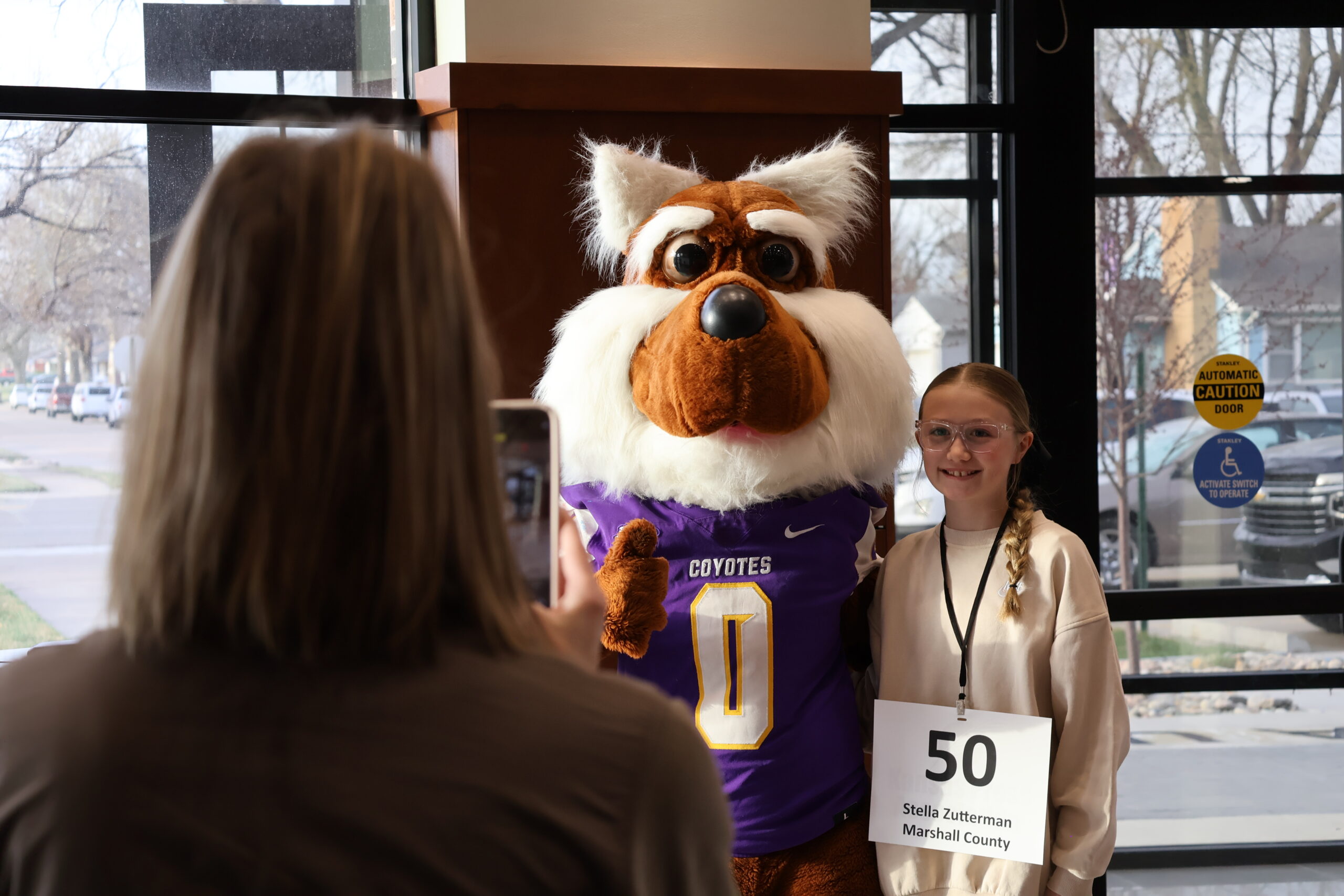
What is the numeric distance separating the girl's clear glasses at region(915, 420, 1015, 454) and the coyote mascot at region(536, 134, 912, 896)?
0.12 m

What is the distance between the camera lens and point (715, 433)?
81.5 inches

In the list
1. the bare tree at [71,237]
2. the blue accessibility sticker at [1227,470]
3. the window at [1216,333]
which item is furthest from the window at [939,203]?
the bare tree at [71,237]

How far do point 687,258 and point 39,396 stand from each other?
1533mm

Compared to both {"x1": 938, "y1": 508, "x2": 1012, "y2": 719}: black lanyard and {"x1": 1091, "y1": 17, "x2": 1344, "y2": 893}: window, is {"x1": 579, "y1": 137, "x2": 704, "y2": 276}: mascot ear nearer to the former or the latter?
{"x1": 938, "y1": 508, "x2": 1012, "y2": 719}: black lanyard

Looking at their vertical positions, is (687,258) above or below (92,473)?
above

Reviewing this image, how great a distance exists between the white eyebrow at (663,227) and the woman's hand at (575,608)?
1099 millimetres

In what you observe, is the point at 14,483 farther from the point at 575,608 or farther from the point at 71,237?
the point at 575,608

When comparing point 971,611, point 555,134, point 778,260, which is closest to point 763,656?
point 971,611

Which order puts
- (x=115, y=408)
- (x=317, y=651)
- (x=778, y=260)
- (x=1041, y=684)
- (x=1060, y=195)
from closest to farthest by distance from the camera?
(x=317, y=651)
(x=1041, y=684)
(x=778, y=260)
(x=115, y=408)
(x=1060, y=195)

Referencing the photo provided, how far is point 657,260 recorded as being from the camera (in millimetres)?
2211

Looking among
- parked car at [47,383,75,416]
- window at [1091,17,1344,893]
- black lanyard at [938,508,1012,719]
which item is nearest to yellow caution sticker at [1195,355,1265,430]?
window at [1091,17,1344,893]

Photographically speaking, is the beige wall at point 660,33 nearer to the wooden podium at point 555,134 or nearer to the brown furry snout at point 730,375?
the wooden podium at point 555,134

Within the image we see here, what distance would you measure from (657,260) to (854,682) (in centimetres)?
93

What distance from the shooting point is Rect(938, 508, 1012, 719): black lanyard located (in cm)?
198
